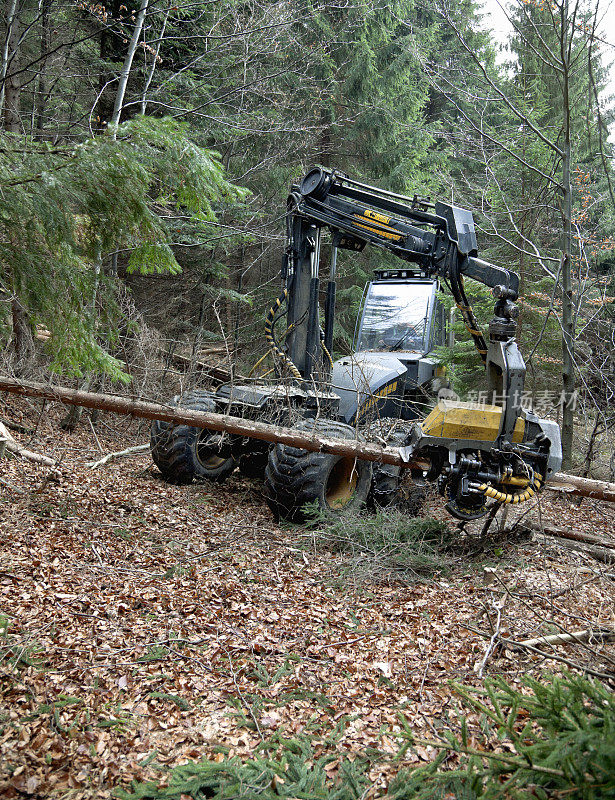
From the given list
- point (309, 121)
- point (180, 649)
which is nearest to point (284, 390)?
point (180, 649)

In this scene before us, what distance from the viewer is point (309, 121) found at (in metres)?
14.4

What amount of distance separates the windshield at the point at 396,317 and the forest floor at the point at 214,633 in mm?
4290

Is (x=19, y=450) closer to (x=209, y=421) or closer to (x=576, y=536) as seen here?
(x=209, y=421)

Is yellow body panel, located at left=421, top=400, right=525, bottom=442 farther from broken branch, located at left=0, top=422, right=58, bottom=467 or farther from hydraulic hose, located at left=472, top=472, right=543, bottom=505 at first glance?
broken branch, located at left=0, top=422, right=58, bottom=467

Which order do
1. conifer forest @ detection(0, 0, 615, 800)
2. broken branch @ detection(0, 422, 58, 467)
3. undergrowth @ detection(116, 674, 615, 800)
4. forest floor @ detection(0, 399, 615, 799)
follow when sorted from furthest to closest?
1. broken branch @ detection(0, 422, 58, 467)
2. forest floor @ detection(0, 399, 615, 799)
3. conifer forest @ detection(0, 0, 615, 800)
4. undergrowth @ detection(116, 674, 615, 800)

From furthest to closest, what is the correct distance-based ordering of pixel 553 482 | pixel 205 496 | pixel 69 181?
pixel 205 496 < pixel 553 482 < pixel 69 181

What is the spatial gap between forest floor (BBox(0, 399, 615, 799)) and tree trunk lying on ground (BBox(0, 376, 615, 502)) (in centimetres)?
77

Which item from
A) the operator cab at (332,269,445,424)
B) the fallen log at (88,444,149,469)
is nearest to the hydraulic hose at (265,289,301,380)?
the operator cab at (332,269,445,424)

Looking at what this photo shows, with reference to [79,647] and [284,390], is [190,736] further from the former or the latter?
[284,390]

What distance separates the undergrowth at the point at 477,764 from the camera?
1.99 meters

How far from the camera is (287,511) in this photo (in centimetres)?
683

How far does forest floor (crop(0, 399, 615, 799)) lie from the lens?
10.4 ft

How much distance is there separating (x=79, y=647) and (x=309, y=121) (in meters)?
13.6

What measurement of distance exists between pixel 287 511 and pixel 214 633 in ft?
8.45
